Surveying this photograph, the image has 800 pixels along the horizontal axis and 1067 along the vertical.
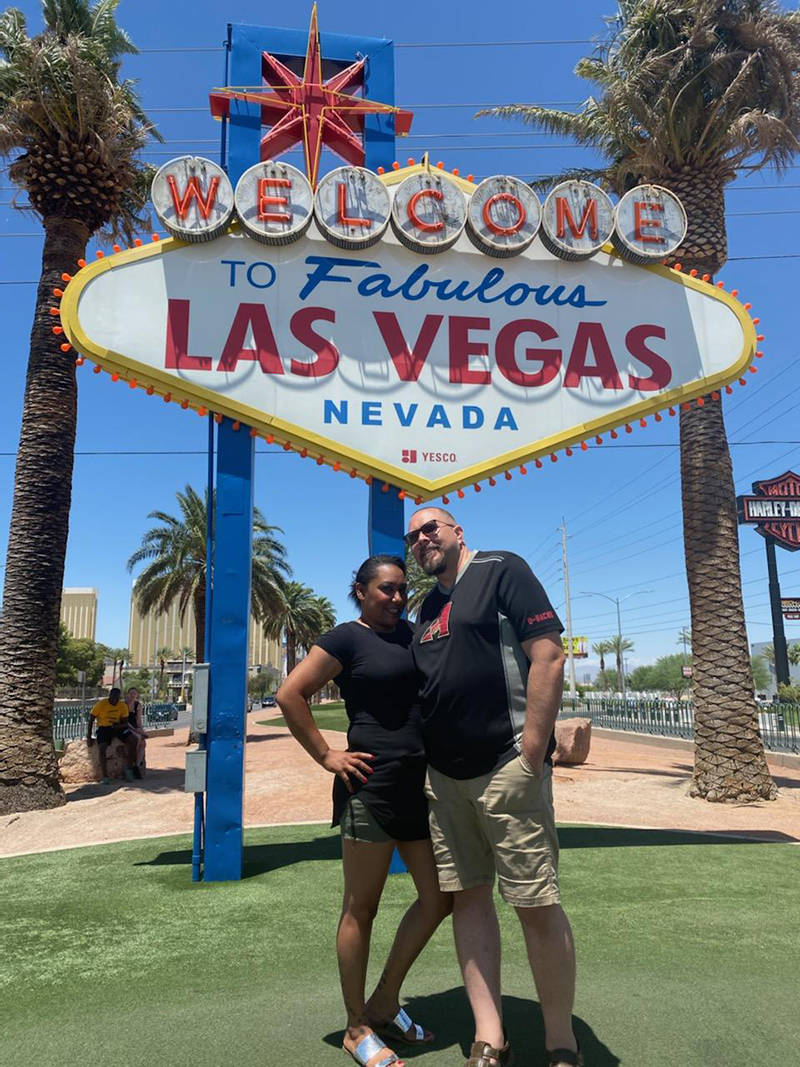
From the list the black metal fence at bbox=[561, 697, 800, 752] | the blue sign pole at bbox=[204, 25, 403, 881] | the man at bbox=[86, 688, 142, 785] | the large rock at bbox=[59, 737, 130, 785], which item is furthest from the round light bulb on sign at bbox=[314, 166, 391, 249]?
the large rock at bbox=[59, 737, 130, 785]

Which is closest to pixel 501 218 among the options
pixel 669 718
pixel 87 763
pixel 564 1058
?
pixel 564 1058

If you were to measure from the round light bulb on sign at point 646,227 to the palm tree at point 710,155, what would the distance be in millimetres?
4813

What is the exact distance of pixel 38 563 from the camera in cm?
1123

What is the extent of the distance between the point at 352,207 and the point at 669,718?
2057cm

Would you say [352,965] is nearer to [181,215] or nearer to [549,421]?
[549,421]

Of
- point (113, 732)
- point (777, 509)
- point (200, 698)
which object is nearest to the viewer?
point (200, 698)

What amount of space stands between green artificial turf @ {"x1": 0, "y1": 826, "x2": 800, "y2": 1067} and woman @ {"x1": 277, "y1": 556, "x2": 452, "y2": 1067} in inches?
10.6

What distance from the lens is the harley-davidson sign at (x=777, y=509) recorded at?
3050 centimetres

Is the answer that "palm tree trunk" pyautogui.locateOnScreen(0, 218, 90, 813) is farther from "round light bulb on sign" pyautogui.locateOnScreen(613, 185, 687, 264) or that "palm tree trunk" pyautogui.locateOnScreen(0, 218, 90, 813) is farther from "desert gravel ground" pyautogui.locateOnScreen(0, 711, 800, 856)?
"round light bulb on sign" pyautogui.locateOnScreen(613, 185, 687, 264)

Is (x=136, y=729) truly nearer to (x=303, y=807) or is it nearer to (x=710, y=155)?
(x=303, y=807)

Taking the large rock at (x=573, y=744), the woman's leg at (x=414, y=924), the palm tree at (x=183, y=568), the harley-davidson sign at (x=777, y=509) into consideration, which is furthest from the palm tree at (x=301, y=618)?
the woman's leg at (x=414, y=924)

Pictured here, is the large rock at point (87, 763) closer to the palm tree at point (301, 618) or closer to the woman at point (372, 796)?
the woman at point (372, 796)

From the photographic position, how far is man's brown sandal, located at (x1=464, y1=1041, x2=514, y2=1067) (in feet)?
8.38

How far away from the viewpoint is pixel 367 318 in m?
6.34
